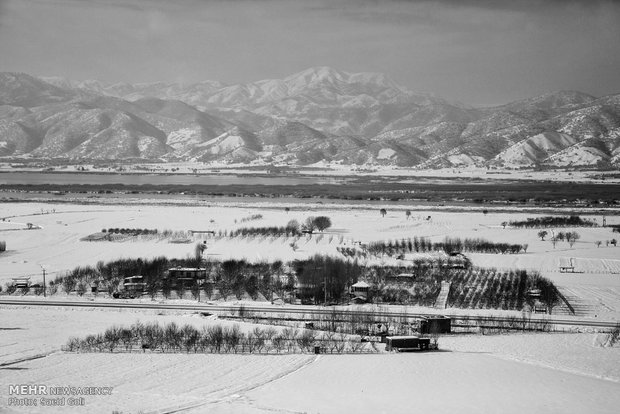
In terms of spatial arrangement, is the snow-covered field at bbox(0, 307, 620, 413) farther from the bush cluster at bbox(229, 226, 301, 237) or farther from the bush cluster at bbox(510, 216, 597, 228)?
the bush cluster at bbox(510, 216, 597, 228)

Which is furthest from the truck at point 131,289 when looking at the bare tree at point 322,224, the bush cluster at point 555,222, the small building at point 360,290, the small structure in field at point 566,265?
the bush cluster at point 555,222

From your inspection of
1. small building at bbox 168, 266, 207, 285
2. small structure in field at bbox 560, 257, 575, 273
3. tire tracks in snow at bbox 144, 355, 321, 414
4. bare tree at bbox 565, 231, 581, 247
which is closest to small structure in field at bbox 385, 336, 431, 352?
tire tracks in snow at bbox 144, 355, 321, 414

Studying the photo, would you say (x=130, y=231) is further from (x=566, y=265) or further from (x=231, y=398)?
(x=231, y=398)

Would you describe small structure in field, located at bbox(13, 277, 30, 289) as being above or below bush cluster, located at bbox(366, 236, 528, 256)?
below

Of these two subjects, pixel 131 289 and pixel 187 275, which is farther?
pixel 187 275

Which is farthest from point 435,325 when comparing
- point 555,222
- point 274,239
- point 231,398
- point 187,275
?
point 555,222

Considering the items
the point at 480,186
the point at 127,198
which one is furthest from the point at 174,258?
the point at 480,186

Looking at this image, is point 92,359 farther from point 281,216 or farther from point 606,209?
point 606,209

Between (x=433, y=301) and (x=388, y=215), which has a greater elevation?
(x=388, y=215)
